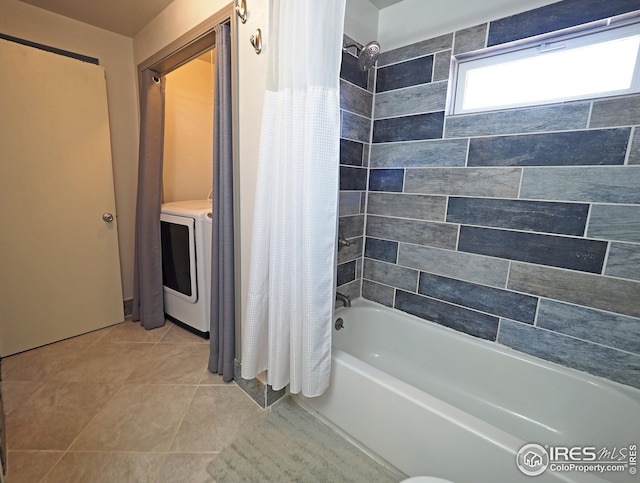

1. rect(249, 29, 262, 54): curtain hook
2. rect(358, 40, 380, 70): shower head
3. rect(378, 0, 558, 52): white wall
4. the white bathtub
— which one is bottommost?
the white bathtub

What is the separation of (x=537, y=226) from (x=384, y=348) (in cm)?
115

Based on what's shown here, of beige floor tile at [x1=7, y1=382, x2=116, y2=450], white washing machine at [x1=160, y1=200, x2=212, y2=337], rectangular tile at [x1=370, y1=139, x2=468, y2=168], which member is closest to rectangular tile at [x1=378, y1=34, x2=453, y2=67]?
rectangular tile at [x1=370, y1=139, x2=468, y2=168]

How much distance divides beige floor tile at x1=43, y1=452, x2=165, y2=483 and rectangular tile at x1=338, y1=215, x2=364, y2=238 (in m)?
1.46

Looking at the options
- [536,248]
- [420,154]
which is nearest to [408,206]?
[420,154]

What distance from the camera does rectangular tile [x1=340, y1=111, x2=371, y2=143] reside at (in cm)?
172

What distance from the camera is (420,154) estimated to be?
5.69 ft

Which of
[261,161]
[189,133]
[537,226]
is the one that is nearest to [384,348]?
Answer: [537,226]

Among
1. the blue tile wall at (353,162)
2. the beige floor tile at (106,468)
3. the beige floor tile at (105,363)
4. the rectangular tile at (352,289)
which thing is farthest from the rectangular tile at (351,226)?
the beige floor tile at (105,363)

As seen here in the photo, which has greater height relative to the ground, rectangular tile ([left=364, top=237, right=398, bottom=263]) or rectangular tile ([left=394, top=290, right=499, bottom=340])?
rectangular tile ([left=364, top=237, right=398, bottom=263])

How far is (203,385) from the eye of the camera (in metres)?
1.74

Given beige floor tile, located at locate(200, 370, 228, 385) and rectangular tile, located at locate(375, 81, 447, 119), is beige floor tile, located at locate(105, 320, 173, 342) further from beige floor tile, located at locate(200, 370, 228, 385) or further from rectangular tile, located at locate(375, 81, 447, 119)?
rectangular tile, located at locate(375, 81, 447, 119)

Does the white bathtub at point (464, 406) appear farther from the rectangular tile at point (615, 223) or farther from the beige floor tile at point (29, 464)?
the beige floor tile at point (29, 464)

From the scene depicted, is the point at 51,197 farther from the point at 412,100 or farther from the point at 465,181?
the point at 465,181

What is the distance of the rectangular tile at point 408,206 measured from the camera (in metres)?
1.71
